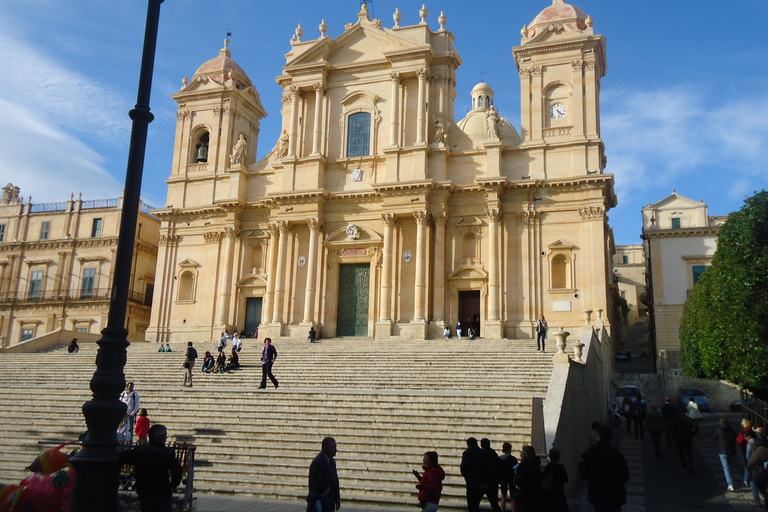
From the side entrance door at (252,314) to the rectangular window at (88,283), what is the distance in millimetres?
13370

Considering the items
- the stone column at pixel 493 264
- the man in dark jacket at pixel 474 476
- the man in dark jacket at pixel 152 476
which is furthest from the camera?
the stone column at pixel 493 264

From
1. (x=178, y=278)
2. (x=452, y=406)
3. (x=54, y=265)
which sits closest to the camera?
(x=452, y=406)

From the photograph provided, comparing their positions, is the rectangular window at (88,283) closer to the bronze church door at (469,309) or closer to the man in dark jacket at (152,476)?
the bronze church door at (469,309)

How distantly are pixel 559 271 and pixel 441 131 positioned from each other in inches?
326

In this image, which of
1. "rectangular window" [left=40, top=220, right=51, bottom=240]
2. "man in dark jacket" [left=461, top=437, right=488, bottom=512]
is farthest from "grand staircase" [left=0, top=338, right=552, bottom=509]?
"rectangular window" [left=40, top=220, right=51, bottom=240]

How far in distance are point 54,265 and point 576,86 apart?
33121 millimetres

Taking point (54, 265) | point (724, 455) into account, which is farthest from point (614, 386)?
point (54, 265)

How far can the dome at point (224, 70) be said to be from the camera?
37250 mm

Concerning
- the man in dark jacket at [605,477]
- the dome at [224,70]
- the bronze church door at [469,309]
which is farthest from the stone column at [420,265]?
the man in dark jacket at [605,477]

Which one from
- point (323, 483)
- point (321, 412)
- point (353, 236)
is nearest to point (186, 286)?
point (353, 236)

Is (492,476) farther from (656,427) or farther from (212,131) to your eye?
(212,131)

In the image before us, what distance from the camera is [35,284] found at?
42.9 meters

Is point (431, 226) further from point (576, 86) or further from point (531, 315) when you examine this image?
point (576, 86)

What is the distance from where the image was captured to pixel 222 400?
17.5 metres
